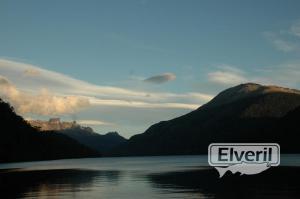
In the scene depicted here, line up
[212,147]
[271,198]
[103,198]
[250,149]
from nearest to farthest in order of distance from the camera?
[212,147]
[250,149]
[271,198]
[103,198]

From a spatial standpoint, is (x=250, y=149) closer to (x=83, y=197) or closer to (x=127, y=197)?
(x=127, y=197)

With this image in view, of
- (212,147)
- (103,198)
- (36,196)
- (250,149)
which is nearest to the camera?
(212,147)

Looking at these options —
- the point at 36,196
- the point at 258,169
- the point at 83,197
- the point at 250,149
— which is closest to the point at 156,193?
the point at 83,197

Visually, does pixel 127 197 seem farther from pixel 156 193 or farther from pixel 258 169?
pixel 258 169

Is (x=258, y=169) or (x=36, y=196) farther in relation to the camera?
(x=258, y=169)

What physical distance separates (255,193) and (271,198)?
8623 mm

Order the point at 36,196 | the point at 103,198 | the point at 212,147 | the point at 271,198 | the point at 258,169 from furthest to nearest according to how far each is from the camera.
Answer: the point at 258,169 → the point at 36,196 → the point at 103,198 → the point at 271,198 → the point at 212,147

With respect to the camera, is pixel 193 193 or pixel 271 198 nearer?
pixel 271 198

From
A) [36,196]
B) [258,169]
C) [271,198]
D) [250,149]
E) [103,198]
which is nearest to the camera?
[250,149]

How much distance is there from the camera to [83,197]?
80.1 meters

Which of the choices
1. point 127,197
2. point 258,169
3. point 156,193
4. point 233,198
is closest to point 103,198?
point 127,197

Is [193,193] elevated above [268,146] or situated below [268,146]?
below

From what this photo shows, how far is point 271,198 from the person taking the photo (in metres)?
71.0

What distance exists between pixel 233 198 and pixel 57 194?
31548 millimetres
